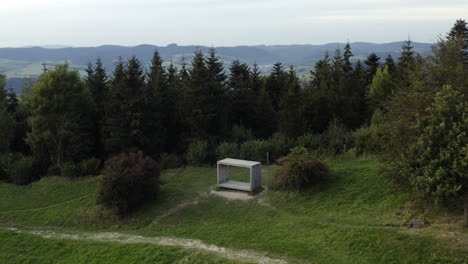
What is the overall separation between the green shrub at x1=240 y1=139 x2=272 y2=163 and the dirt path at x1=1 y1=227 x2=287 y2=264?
496 inches

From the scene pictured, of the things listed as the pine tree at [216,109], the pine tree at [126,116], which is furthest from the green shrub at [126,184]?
the pine tree at [216,109]

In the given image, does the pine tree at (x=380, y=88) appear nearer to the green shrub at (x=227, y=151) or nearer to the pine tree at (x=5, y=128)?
the green shrub at (x=227, y=151)

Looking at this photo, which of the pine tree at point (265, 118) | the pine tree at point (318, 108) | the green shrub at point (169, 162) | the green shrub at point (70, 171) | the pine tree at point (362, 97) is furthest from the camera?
the pine tree at point (362, 97)

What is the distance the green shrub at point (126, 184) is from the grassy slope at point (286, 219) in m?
0.70

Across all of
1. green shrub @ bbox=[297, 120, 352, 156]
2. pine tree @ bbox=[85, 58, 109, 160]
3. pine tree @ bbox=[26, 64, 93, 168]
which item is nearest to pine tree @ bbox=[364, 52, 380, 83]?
green shrub @ bbox=[297, 120, 352, 156]

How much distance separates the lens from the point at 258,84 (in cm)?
4606

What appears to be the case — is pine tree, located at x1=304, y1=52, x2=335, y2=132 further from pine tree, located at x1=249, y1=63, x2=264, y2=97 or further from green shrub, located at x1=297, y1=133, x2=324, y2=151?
green shrub, located at x1=297, y1=133, x2=324, y2=151

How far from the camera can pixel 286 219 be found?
1659 centimetres

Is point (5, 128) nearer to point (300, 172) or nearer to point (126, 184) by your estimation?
point (126, 184)

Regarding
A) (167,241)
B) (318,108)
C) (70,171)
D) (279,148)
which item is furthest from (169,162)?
(318,108)

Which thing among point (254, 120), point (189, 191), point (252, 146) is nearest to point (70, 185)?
point (189, 191)

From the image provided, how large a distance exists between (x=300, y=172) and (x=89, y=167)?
16533 mm

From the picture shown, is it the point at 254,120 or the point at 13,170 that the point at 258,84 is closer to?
the point at 254,120

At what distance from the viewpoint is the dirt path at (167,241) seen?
1325cm
